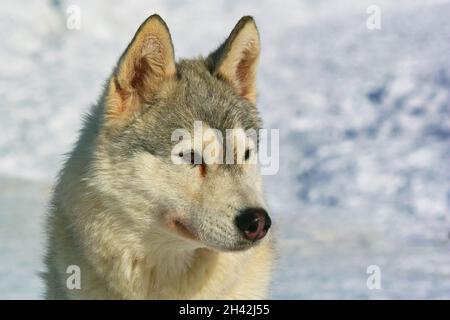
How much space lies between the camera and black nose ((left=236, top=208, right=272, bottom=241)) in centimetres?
456

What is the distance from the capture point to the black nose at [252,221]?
15.0 feet

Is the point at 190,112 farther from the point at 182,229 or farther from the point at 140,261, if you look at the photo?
the point at 140,261

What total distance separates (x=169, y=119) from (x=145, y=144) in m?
0.27

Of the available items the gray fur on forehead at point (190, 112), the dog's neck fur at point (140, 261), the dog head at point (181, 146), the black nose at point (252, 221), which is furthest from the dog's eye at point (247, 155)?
the dog's neck fur at point (140, 261)

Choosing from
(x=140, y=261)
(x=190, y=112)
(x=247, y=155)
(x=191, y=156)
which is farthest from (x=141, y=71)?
(x=140, y=261)

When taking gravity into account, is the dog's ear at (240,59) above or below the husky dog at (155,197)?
above

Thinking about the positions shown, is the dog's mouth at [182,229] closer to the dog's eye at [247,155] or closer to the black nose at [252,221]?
the black nose at [252,221]

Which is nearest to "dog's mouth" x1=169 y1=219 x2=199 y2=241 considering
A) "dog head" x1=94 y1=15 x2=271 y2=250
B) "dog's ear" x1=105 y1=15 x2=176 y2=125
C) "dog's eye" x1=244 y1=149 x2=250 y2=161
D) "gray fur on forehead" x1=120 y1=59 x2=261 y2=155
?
"dog head" x1=94 y1=15 x2=271 y2=250

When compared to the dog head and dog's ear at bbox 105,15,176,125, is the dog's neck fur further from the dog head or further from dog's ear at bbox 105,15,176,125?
dog's ear at bbox 105,15,176,125

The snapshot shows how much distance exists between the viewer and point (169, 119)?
16.8ft

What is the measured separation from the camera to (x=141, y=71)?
5320 millimetres

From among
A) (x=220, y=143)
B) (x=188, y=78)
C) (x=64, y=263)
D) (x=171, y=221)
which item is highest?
(x=188, y=78)
